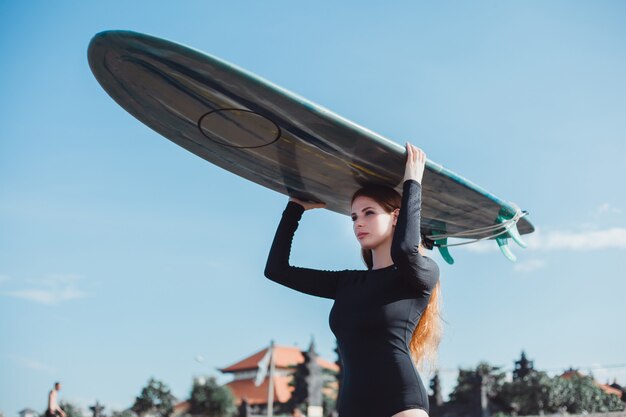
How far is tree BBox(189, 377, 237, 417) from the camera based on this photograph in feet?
234

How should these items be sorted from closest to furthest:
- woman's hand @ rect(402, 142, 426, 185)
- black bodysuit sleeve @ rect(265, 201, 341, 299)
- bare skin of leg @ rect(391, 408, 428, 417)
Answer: bare skin of leg @ rect(391, 408, 428, 417)
woman's hand @ rect(402, 142, 426, 185)
black bodysuit sleeve @ rect(265, 201, 341, 299)

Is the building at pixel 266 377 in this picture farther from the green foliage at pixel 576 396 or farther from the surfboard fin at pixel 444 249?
the surfboard fin at pixel 444 249

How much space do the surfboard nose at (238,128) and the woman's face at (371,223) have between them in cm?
65

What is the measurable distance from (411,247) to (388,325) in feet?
1.31

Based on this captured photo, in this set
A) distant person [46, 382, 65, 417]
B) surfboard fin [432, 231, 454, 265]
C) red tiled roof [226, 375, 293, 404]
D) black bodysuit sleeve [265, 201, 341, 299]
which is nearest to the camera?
black bodysuit sleeve [265, 201, 341, 299]

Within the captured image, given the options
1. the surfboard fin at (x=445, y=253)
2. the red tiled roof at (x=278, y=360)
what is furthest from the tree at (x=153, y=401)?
the surfboard fin at (x=445, y=253)

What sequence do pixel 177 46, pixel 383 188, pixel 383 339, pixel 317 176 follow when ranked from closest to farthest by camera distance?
pixel 177 46, pixel 383 339, pixel 383 188, pixel 317 176

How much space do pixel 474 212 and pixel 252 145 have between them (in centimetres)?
152

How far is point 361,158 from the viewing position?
323 centimetres

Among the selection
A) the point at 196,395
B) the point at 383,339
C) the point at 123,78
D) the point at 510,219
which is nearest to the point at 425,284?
the point at 383,339

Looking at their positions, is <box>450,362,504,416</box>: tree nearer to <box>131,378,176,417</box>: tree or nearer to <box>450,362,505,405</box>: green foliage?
<box>450,362,505,405</box>: green foliage

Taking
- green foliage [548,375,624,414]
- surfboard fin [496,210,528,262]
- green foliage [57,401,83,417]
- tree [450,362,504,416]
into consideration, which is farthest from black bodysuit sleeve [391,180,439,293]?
green foliage [57,401,83,417]

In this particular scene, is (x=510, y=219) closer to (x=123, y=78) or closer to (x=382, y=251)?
(x=382, y=251)

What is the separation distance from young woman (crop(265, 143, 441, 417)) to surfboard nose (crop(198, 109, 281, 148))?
0.66 metres
